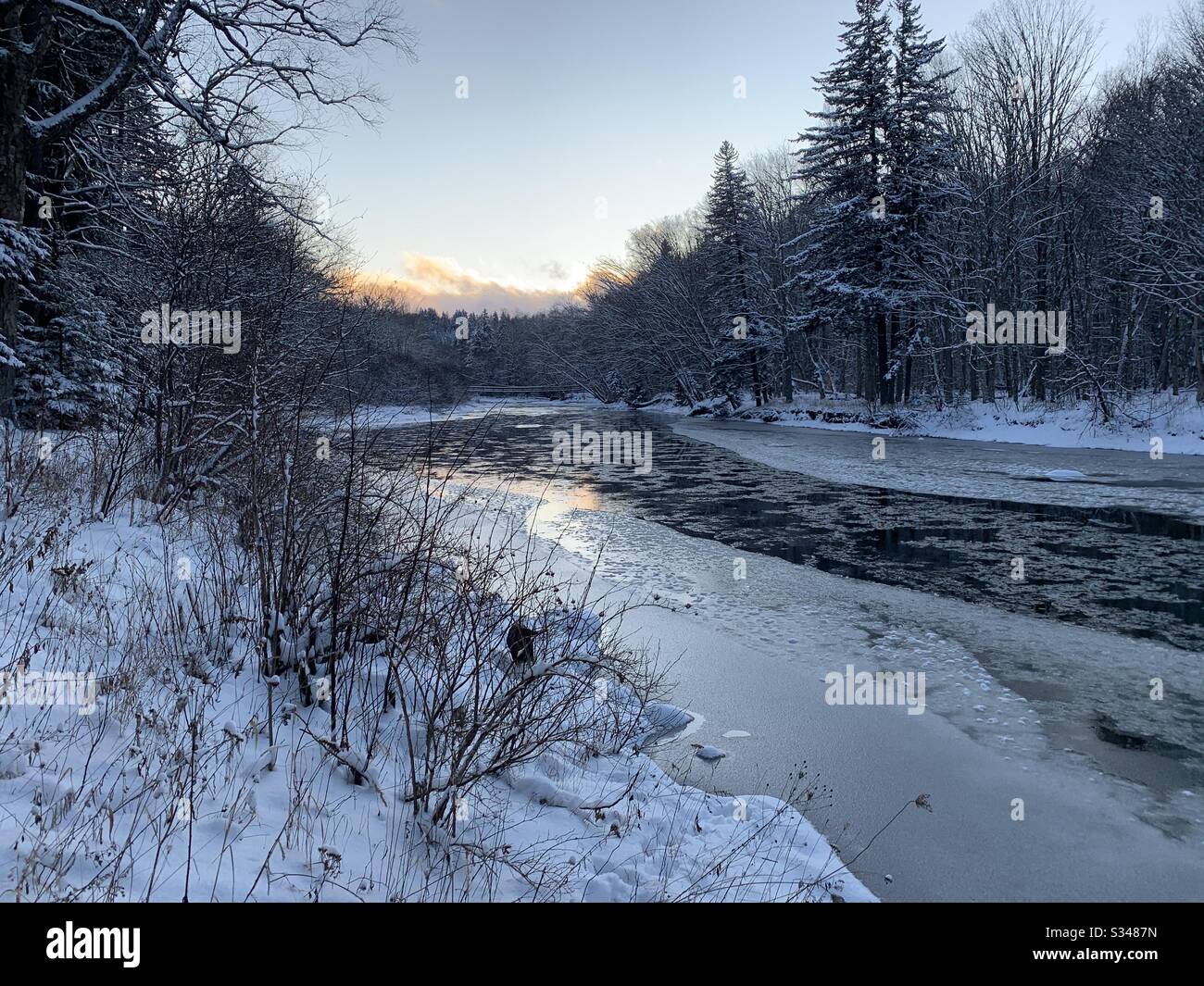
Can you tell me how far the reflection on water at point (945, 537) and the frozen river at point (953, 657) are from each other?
0.06 m

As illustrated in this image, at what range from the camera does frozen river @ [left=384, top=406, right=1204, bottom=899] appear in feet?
12.7

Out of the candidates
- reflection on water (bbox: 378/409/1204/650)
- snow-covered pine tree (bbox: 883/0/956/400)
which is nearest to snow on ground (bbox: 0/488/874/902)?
reflection on water (bbox: 378/409/1204/650)

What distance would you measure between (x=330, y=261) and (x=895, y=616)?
15595 mm

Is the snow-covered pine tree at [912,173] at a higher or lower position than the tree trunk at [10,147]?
higher

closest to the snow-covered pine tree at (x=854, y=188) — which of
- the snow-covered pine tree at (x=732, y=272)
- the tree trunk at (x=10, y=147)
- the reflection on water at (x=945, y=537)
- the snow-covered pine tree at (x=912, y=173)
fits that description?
the snow-covered pine tree at (x=912, y=173)

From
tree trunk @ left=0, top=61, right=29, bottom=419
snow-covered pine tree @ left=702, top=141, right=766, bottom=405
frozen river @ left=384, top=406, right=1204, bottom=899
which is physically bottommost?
frozen river @ left=384, top=406, right=1204, bottom=899

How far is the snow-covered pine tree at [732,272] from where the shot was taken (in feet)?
143

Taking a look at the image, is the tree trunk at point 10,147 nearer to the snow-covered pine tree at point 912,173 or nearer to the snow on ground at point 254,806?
the snow on ground at point 254,806

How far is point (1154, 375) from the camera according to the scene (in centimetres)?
3334

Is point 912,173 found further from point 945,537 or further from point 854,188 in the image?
point 945,537

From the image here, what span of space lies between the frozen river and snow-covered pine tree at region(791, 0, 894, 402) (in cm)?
1804

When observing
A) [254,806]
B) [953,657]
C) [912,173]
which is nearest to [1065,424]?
[912,173]

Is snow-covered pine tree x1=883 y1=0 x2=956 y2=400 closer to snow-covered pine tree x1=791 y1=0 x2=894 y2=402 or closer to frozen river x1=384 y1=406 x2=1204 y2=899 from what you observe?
snow-covered pine tree x1=791 y1=0 x2=894 y2=402
